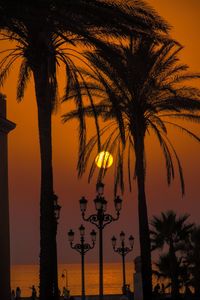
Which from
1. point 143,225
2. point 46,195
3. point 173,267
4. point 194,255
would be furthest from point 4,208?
point 194,255

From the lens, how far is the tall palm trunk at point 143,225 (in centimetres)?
2850

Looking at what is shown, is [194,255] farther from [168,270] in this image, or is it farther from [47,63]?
[47,63]

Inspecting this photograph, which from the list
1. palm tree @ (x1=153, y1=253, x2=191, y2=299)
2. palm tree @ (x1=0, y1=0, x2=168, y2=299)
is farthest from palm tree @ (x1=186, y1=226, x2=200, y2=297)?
palm tree @ (x1=0, y1=0, x2=168, y2=299)

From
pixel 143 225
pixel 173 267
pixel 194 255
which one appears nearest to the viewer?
pixel 143 225

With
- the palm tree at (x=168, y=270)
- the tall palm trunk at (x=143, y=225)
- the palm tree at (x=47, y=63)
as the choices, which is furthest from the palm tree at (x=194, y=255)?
the palm tree at (x=47, y=63)

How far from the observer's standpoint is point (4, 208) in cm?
2959

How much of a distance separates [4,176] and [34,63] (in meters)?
9.22

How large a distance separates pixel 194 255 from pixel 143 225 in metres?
25.5

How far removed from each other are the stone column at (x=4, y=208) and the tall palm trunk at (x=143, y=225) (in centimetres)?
498

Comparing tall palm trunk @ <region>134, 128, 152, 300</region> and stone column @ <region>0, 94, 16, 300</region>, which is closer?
tall palm trunk @ <region>134, 128, 152, 300</region>

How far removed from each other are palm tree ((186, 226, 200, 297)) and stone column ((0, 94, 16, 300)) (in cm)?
2561

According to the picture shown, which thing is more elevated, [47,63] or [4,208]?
[47,63]

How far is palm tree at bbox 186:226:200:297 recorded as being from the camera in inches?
2093

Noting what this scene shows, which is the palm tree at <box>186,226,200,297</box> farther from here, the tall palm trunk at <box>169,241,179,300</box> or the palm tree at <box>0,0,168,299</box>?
the palm tree at <box>0,0,168,299</box>
